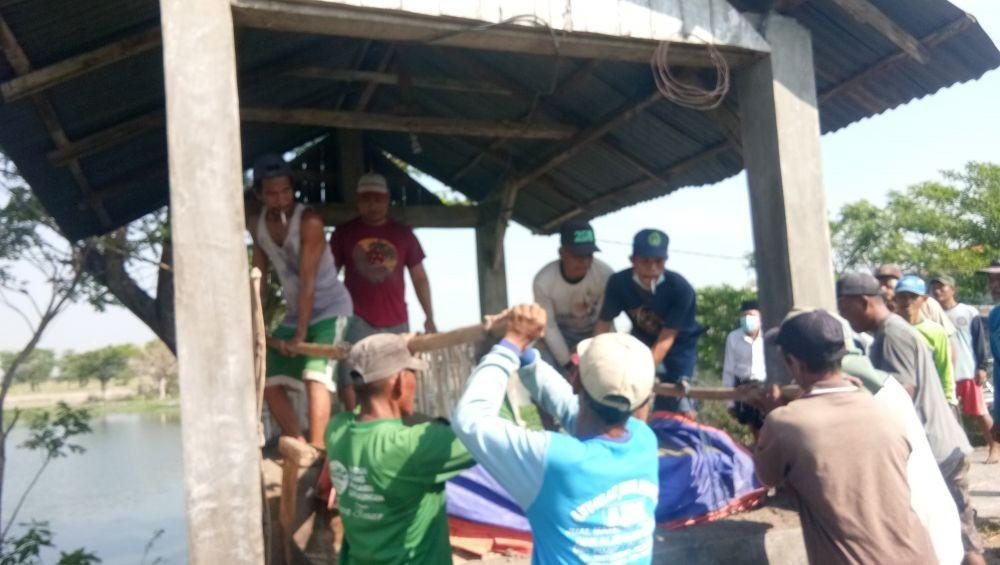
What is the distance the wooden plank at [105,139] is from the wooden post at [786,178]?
12.7 ft

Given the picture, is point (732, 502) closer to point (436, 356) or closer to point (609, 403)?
point (609, 403)

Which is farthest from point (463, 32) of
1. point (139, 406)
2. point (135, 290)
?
point (139, 406)

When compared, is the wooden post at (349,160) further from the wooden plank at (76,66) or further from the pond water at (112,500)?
the pond water at (112,500)

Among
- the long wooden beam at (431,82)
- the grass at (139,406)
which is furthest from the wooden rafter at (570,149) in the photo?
the grass at (139,406)

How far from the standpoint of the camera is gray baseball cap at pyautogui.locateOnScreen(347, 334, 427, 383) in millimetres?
3033

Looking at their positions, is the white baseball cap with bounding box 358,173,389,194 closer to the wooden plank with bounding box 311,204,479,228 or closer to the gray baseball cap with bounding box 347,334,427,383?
the wooden plank with bounding box 311,204,479,228

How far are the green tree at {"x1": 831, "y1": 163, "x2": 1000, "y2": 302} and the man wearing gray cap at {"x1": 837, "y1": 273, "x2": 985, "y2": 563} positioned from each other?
14.0 metres

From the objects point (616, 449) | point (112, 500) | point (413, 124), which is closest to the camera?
point (616, 449)

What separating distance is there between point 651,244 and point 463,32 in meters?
1.79

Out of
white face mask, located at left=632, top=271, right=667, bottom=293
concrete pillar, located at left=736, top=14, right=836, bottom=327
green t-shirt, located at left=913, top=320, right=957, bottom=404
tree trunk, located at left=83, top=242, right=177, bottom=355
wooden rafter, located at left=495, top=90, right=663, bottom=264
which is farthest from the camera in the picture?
tree trunk, located at left=83, top=242, right=177, bottom=355

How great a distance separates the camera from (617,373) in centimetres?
259

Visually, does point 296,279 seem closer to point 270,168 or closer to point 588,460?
point 270,168

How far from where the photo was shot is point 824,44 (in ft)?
16.9

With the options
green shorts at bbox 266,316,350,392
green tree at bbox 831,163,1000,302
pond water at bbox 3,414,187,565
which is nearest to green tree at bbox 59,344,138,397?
pond water at bbox 3,414,187,565
